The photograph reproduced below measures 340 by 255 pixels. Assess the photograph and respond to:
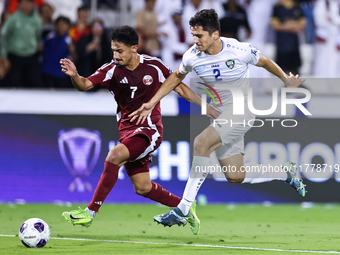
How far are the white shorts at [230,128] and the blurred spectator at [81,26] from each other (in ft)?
17.0

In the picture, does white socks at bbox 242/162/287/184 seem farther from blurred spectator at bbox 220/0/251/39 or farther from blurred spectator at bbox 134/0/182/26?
blurred spectator at bbox 134/0/182/26

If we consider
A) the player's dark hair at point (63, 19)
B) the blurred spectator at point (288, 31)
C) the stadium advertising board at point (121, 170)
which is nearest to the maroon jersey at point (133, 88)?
the stadium advertising board at point (121, 170)

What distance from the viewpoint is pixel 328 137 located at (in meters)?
9.79

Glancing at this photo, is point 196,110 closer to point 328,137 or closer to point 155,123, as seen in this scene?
point 328,137

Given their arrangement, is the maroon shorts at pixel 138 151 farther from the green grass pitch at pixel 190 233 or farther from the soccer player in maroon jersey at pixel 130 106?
the green grass pitch at pixel 190 233

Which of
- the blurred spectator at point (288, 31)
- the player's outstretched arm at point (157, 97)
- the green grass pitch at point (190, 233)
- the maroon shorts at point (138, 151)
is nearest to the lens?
the green grass pitch at point (190, 233)

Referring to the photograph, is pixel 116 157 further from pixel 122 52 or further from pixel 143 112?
pixel 122 52

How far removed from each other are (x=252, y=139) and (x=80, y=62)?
3600 millimetres

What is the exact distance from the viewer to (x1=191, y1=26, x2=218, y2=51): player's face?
250 inches

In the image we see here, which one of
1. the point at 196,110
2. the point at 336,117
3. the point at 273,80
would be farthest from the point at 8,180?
the point at 336,117

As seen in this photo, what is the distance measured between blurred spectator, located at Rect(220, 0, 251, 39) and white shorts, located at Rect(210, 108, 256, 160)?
435 cm

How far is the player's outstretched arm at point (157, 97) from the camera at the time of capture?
655 cm

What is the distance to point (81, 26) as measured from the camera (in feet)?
36.8

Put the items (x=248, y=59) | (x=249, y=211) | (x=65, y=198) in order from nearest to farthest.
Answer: (x=248, y=59)
(x=249, y=211)
(x=65, y=198)
